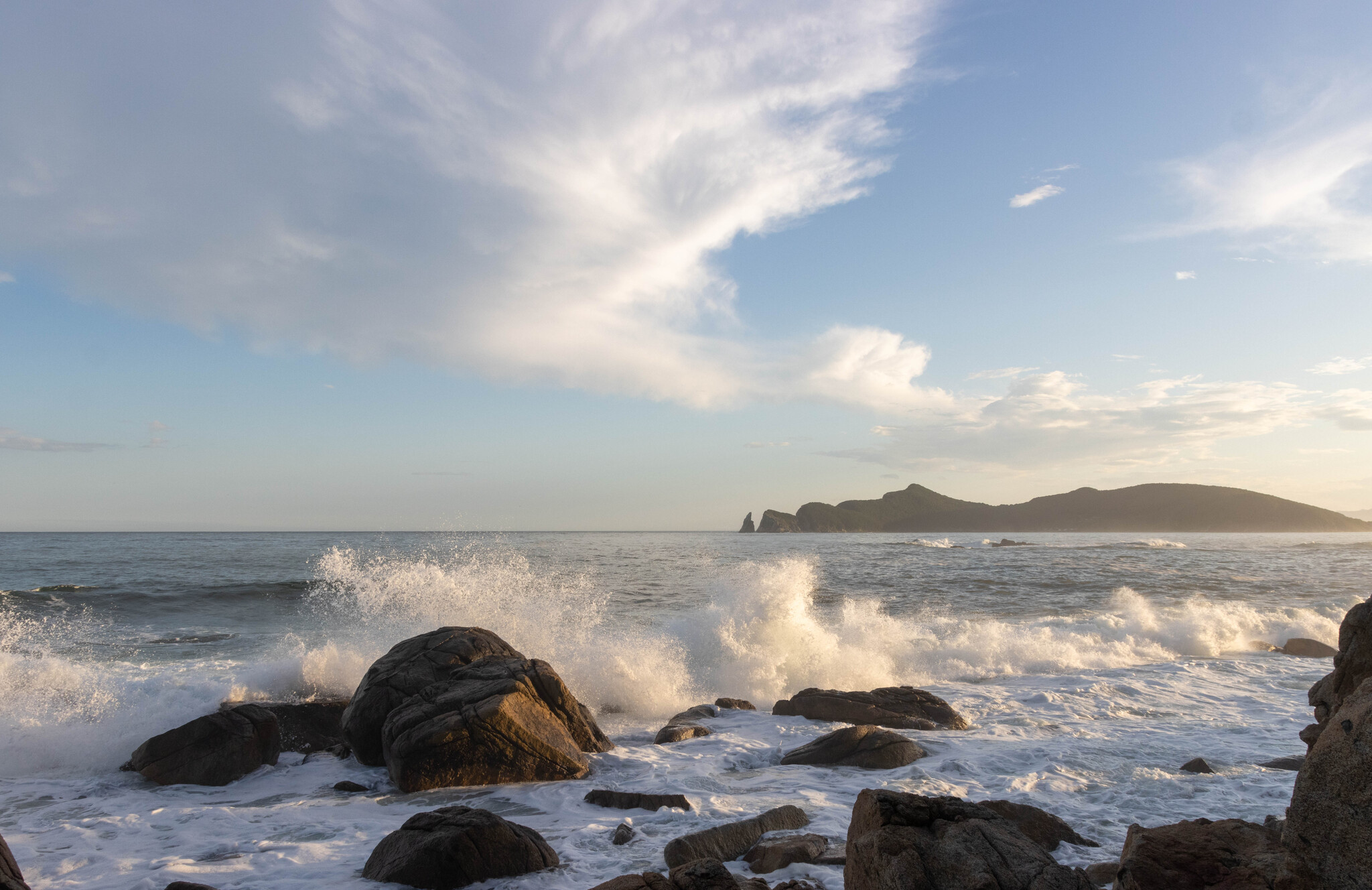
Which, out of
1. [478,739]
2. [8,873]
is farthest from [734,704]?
[8,873]

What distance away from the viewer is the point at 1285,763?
7004 mm

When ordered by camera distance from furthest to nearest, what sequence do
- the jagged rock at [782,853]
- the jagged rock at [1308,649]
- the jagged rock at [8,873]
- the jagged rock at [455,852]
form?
the jagged rock at [1308,649] → the jagged rock at [782,853] → the jagged rock at [455,852] → the jagged rock at [8,873]

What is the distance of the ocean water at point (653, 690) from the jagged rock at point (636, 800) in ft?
0.40

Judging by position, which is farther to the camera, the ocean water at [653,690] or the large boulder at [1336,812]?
the ocean water at [653,690]

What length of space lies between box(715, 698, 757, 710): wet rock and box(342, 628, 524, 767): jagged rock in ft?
11.2

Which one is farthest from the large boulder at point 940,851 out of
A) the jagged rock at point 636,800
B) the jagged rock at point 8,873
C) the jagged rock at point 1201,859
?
the jagged rock at point 8,873

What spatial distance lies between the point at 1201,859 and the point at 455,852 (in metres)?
4.49

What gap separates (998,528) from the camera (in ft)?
389

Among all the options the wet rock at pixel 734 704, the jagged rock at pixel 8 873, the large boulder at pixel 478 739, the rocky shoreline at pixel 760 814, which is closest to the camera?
→ the rocky shoreline at pixel 760 814

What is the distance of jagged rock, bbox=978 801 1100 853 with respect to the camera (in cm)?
525

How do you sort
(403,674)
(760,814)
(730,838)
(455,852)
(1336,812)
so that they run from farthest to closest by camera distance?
(403,674) → (760,814) → (730,838) → (455,852) → (1336,812)

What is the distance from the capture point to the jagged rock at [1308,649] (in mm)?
14238

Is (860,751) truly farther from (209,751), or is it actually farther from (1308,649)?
(1308,649)

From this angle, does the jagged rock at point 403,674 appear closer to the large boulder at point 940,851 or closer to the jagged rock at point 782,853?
the jagged rock at point 782,853
